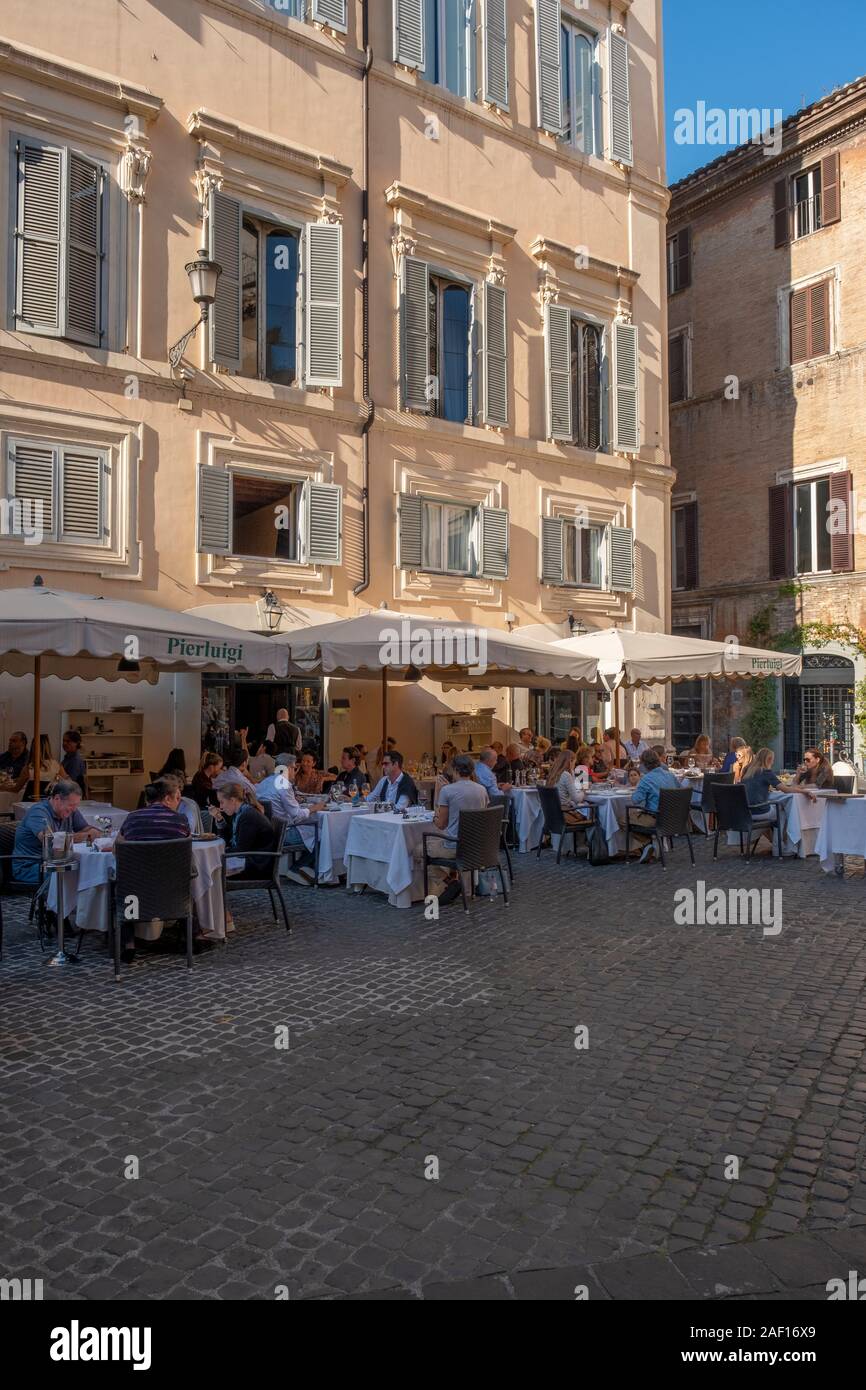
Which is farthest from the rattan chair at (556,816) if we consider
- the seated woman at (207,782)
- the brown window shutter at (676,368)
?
the brown window shutter at (676,368)

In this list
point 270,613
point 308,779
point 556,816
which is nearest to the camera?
point 556,816

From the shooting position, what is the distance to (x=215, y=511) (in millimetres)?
13695

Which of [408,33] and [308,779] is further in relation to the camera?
[408,33]

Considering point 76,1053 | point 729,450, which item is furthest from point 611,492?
point 76,1053

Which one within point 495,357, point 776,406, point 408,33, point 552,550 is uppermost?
point 408,33

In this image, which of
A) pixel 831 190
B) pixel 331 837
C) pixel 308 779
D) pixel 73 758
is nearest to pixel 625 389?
pixel 831 190

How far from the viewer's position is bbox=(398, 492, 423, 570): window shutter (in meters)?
15.6

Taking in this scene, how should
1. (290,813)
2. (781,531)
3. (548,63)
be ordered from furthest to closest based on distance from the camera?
(781,531), (548,63), (290,813)

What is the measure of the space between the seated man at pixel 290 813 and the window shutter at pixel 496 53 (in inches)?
525

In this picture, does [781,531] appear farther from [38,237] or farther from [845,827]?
[38,237]

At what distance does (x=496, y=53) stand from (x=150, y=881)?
16.6 metres

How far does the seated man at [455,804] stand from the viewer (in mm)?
8953

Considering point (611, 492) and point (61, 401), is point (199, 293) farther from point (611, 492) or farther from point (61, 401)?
point (611, 492)

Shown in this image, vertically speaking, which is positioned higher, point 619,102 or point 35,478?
point 619,102
